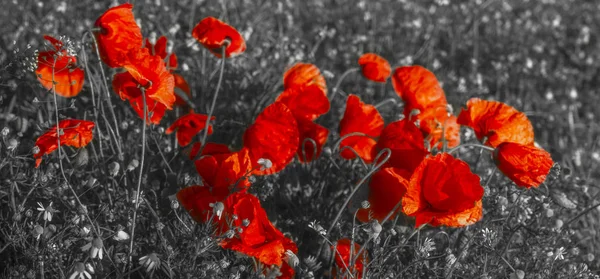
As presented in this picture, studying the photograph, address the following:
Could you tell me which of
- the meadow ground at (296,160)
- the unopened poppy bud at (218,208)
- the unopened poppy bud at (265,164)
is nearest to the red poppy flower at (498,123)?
the meadow ground at (296,160)

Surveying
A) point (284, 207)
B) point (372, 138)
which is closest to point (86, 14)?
point (284, 207)

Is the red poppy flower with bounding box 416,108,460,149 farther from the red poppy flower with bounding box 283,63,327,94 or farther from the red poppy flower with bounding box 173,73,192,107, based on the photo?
the red poppy flower with bounding box 173,73,192,107

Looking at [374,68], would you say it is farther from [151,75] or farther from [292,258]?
[292,258]

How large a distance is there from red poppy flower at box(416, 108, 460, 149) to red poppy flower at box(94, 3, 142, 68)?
42.8 inches

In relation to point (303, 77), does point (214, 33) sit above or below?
above

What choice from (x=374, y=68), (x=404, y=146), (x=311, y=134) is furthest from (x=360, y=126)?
(x=374, y=68)

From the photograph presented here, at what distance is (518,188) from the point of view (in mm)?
2588

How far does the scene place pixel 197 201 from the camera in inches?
84.1

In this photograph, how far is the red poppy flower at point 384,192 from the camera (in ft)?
7.14

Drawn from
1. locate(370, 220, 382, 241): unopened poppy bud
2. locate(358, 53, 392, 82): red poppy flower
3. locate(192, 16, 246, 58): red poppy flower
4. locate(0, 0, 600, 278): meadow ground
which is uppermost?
locate(192, 16, 246, 58): red poppy flower

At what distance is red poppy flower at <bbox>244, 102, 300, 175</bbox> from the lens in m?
2.35

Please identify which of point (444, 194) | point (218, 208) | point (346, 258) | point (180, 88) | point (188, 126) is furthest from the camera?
point (180, 88)

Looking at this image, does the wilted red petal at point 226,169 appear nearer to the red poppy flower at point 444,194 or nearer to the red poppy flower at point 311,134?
the red poppy flower at point 311,134

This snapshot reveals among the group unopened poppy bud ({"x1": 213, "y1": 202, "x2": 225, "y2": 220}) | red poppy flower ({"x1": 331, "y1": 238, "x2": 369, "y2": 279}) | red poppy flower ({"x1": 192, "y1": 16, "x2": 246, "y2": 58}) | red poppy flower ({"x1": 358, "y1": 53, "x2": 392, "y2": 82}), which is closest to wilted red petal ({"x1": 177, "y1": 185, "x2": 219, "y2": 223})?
unopened poppy bud ({"x1": 213, "y1": 202, "x2": 225, "y2": 220})
